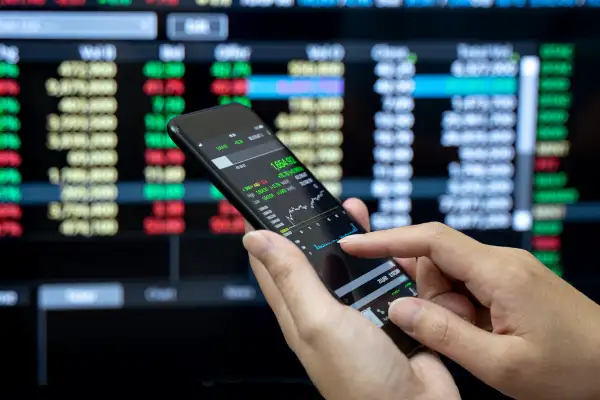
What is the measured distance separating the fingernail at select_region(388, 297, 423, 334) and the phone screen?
0.04m

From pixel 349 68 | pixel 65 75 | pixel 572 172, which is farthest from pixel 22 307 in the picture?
pixel 572 172

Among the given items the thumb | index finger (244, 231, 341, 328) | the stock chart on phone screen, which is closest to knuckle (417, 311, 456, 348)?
the thumb

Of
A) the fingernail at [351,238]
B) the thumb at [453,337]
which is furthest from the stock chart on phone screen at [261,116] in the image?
the thumb at [453,337]

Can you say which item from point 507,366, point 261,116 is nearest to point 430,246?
point 507,366

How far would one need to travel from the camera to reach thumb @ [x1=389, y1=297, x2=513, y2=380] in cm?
75

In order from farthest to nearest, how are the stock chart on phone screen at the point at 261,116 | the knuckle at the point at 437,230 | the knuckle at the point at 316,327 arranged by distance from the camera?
1. the stock chart on phone screen at the point at 261,116
2. the knuckle at the point at 437,230
3. the knuckle at the point at 316,327

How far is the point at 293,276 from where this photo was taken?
0.73m

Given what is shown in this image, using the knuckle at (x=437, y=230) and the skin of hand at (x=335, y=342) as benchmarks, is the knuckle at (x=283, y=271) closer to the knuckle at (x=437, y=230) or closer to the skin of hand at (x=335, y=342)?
the skin of hand at (x=335, y=342)

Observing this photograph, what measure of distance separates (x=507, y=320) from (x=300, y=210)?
261 millimetres

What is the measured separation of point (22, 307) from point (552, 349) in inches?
34.8

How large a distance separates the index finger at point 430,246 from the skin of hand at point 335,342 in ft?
0.36

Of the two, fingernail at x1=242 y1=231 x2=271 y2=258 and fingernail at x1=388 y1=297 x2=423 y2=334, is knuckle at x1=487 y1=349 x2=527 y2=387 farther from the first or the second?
fingernail at x1=242 y1=231 x2=271 y2=258

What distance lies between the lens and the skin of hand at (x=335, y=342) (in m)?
0.71

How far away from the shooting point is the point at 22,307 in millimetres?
1282
